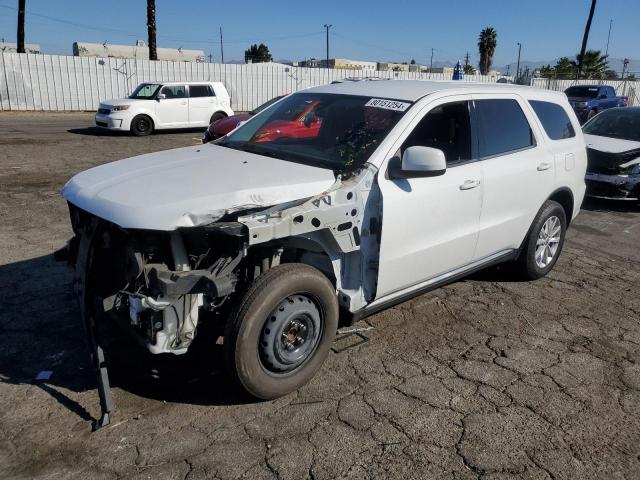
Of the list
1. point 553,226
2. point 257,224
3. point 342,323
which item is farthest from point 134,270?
point 553,226

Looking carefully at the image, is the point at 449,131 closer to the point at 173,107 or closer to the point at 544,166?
the point at 544,166

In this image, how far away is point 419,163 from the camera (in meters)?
3.52

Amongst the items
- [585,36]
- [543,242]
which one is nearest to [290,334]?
[543,242]

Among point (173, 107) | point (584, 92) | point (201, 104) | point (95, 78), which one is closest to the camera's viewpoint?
point (173, 107)

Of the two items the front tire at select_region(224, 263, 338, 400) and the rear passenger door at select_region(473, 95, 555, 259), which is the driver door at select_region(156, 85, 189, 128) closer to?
the rear passenger door at select_region(473, 95, 555, 259)

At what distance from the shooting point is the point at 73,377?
3.57 meters

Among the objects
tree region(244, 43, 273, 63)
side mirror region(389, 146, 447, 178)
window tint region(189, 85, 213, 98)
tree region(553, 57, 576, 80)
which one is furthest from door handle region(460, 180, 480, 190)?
tree region(244, 43, 273, 63)

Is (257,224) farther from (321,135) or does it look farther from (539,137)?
(539,137)

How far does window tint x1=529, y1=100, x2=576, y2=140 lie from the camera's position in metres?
5.17

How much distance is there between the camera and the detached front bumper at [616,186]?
8.67 metres

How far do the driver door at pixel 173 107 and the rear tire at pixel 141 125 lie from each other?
0.37 metres

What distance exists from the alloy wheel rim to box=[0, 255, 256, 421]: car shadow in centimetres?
326

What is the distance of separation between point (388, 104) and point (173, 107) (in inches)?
595

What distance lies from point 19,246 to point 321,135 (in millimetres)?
3886
